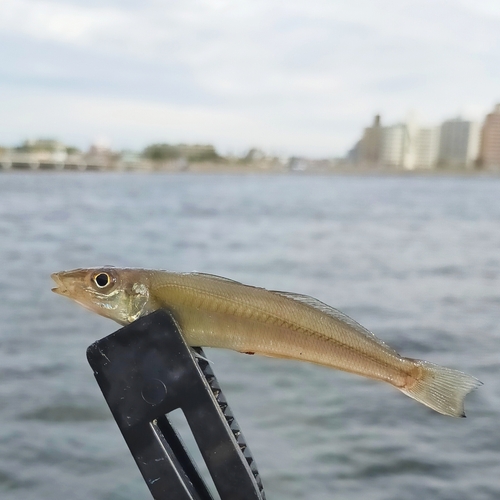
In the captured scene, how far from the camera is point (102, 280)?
2.04 metres

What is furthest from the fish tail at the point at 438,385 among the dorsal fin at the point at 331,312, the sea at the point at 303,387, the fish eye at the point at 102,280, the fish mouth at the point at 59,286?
the sea at the point at 303,387

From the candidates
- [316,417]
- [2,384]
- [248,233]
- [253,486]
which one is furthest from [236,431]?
[248,233]

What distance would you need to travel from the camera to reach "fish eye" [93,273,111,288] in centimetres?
203

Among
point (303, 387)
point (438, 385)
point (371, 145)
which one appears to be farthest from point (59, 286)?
point (371, 145)

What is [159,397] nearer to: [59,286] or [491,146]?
[59,286]

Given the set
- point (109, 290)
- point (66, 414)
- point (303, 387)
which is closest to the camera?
point (109, 290)

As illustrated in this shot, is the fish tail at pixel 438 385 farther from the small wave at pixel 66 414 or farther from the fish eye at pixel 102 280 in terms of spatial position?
the small wave at pixel 66 414

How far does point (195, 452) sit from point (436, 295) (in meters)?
13.3

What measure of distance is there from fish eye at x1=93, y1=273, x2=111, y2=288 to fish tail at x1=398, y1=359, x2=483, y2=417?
3.27ft

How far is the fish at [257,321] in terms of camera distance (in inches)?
78.5

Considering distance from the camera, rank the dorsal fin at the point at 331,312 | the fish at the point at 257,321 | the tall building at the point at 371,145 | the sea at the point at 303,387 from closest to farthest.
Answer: the fish at the point at 257,321, the dorsal fin at the point at 331,312, the sea at the point at 303,387, the tall building at the point at 371,145

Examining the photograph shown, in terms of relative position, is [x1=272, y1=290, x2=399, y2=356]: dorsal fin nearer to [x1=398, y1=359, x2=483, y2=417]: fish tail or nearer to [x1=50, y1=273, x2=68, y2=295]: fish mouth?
[x1=398, y1=359, x2=483, y2=417]: fish tail

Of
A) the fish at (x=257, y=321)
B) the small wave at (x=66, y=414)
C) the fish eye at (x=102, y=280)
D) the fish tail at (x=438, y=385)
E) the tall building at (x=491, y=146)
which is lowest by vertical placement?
the small wave at (x=66, y=414)

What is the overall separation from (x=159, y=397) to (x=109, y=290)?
14.4 inches
